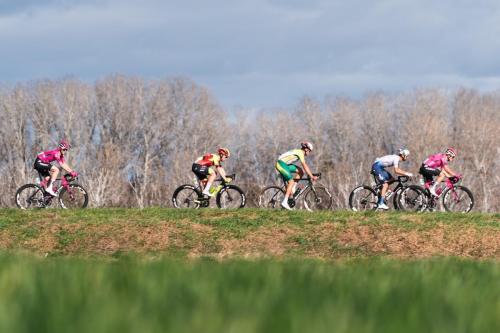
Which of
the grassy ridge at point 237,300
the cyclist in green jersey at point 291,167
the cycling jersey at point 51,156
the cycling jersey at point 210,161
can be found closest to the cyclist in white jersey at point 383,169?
the cyclist in green jersey at point 291,167

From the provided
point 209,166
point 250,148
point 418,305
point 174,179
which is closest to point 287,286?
point 418,305

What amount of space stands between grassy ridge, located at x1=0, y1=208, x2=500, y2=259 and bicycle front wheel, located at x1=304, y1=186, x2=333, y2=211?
3.16 meters

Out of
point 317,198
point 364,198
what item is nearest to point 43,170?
point 317,198

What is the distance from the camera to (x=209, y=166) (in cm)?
2247

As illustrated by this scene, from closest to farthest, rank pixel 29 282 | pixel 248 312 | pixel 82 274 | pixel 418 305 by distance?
pixel 248 312 → pixel 418 305 → pixel 29 282 → pixel 82 274

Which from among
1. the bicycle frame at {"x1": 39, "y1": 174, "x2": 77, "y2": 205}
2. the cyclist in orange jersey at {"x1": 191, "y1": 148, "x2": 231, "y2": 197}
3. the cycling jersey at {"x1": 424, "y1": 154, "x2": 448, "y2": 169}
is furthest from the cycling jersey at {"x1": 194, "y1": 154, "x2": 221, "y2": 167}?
the cycling jersey at {"x1": 424, "y1": 154, "x2": 448, "y2": 169}

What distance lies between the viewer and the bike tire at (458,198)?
77.2ft

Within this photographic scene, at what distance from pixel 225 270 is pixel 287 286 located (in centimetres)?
73

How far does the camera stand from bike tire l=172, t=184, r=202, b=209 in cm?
2323

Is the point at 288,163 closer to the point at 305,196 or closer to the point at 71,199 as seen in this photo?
the point at 305,196

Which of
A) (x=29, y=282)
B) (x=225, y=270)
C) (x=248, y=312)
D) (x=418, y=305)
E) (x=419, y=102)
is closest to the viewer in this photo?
(x=248, y=312)

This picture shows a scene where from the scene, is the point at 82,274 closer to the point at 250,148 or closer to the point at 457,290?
the point at 457,290

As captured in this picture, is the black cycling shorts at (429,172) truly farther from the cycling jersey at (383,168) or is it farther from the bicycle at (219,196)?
the bicycle at (219,196)

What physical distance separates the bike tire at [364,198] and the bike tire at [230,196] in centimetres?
371
